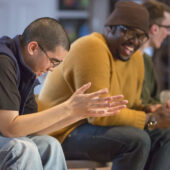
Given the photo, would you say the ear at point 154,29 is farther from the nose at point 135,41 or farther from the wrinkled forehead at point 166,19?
the nose at point 135,41

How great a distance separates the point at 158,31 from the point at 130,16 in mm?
631

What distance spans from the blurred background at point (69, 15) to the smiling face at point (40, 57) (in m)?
3.67

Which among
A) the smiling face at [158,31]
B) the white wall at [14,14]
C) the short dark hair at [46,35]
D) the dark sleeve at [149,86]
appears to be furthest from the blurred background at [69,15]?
the short dark hair at [46,35]

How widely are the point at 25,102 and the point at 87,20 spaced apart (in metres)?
4.58

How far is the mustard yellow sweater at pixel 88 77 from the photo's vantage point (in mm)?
1690

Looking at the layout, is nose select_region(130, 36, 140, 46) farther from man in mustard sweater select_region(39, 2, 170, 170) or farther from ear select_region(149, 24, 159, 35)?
ear select_region(149, 24, 159, 35)

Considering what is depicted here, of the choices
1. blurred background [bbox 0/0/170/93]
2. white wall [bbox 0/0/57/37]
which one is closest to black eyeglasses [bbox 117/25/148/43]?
blurred background [bbox 0/0/170/93]

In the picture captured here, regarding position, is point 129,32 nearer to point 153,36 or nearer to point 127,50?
point 127,50

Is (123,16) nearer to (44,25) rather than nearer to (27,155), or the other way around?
(44,25)

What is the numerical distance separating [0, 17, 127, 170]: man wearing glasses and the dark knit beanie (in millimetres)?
497

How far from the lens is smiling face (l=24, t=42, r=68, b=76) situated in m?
1.40

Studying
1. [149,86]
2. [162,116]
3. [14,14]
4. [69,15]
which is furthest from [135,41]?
[69,15]

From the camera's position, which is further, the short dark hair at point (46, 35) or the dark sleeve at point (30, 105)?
the dark sleeve at point (30, 105)

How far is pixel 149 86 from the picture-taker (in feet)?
7.54
